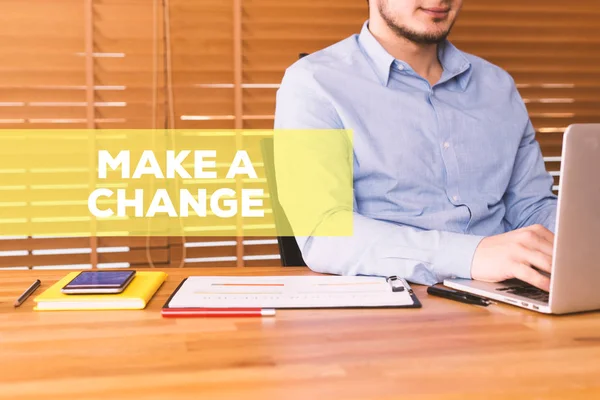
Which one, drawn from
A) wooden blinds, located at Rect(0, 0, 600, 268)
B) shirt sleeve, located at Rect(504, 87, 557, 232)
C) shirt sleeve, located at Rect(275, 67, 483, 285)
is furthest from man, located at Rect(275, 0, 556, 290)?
wooden blinds, located at Rect(0, 0, 600, 268)

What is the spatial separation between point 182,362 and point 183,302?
234 millimetres

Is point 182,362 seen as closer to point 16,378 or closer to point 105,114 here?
point 16,378

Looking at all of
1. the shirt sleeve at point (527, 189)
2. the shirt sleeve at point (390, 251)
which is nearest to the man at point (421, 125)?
the shirt sleeve at point (527, 189)

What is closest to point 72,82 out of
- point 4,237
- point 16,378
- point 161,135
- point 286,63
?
point 161,135

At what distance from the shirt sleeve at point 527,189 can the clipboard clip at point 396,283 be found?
0.61 meters

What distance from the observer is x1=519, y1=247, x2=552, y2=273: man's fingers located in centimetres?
102

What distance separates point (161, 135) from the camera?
256 cm

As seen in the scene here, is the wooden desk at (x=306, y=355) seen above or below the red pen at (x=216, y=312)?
below

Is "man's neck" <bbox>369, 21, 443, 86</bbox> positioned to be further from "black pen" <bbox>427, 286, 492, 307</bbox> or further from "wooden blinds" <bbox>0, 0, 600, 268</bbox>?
"wooden blinds" <bbox>0, 0, 600, 268</bbox>

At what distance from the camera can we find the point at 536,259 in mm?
1035

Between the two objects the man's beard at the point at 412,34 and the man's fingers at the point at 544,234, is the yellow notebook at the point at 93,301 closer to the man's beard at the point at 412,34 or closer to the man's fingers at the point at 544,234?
the man's fingers at the point at 544,234

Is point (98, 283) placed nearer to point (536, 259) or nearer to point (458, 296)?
point (458, 296)

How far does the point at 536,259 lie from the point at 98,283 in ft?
2.15

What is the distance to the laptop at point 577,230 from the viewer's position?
833 mm
